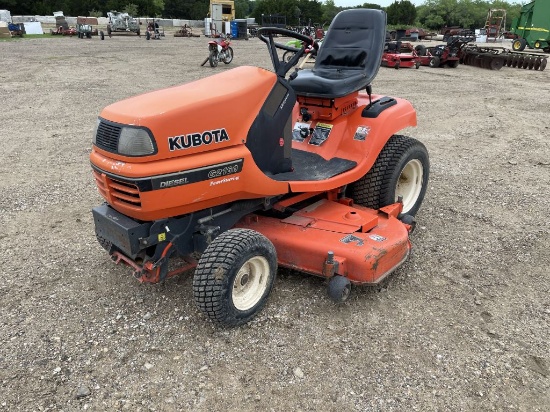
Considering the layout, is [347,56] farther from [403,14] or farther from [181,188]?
[403,14]

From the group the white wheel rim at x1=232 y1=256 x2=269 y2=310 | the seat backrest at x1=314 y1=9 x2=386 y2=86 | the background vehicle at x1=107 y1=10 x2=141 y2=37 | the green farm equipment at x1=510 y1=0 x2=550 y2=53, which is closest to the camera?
the white wheel rim at x1=232 y1=256 x2=269 y2=310

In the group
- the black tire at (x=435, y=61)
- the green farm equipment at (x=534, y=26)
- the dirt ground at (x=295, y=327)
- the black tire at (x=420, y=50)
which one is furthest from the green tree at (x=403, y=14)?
the dirt ground at (x=295, y=327)

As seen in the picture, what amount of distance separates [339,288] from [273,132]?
105 cm

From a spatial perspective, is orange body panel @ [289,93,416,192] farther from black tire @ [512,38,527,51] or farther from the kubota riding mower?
black tire @ [512,38,527,51]

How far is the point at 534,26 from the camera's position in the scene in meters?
21.3

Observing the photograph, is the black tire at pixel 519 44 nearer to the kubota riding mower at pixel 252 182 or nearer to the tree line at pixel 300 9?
the kubota riding mower at pixel 252 182

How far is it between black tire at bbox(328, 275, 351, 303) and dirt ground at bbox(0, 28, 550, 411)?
0.11 m

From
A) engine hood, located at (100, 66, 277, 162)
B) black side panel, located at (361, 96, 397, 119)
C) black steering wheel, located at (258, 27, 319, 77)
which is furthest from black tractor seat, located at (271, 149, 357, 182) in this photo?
black steering wheel, located at (258, 27, 319, 77)

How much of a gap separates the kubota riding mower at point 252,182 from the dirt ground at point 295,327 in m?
0.24

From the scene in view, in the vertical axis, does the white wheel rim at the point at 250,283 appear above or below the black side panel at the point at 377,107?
below

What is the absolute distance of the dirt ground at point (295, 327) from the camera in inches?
89.9

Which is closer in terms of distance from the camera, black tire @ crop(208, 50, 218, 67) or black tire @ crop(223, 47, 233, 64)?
black tire @ crop(208, 50, 218, 67)

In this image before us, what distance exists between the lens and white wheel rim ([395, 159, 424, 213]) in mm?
4110

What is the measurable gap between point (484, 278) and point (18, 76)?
1291 cm
